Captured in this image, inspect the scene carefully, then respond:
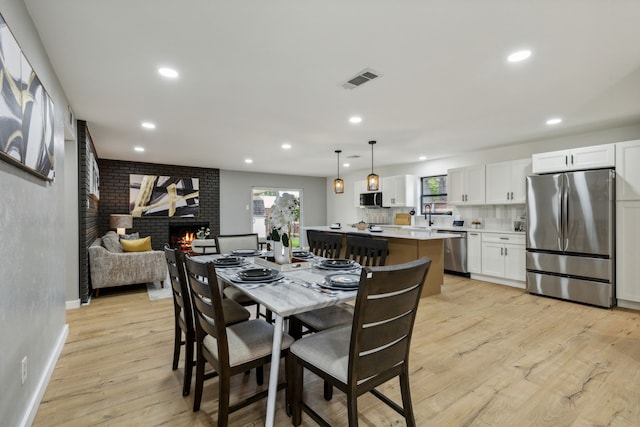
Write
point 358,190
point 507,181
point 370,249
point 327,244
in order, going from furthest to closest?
point 358,190 < point 507,181 < point 327,244 < point 370,249

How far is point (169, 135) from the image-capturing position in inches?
182

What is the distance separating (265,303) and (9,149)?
1334 millimetres

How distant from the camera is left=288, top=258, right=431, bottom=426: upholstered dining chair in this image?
4.25 feet

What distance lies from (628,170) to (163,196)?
8.23 m

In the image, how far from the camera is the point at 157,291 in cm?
452

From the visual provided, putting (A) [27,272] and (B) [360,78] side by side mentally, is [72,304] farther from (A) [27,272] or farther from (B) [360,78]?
(B) [360,78]

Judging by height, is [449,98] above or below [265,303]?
above

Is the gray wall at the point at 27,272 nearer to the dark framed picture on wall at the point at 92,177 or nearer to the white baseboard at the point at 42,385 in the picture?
the white baseboard at the point at 42,385

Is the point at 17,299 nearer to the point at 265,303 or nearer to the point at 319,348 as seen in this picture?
the point at 265,303

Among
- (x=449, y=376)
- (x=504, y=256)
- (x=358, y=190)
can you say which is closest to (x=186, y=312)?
(x=449, y=376)

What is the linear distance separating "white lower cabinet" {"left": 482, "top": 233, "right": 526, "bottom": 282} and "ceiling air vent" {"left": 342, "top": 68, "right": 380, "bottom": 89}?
3720 mm

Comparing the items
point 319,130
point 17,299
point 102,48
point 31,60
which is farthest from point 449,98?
point 17,299

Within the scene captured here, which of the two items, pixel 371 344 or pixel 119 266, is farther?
pixel 119 266

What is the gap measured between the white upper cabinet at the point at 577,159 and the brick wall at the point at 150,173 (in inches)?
269
